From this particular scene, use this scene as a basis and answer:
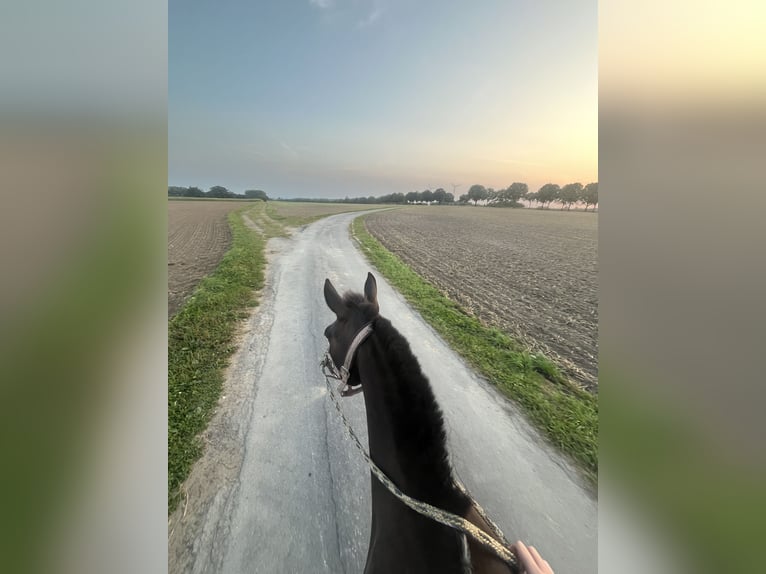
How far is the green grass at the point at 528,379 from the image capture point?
3072mm

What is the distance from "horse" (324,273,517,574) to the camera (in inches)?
52.1

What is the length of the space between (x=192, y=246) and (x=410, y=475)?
11760 mm

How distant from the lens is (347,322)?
1.94 metres

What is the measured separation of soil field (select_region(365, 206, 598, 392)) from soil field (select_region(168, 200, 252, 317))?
5.81 metres

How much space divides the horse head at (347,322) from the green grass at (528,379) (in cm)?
251

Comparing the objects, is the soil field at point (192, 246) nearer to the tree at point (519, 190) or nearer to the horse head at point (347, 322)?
the horse head at point (347, 322)

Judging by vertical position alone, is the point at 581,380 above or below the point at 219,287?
below

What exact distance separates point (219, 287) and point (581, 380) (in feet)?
23.2
